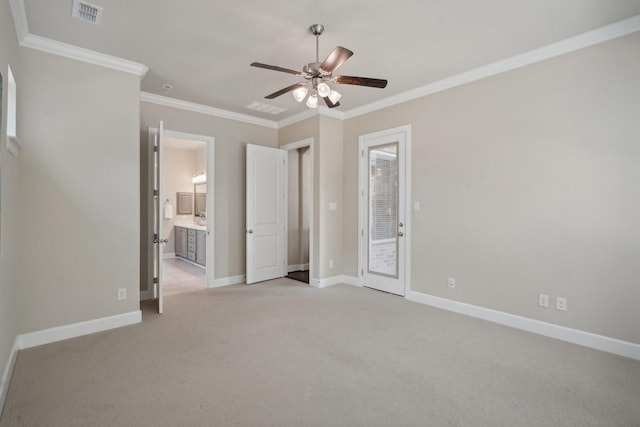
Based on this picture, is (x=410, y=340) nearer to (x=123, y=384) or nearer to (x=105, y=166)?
(x=123, y=384)

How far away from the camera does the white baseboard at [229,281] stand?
5046 mm

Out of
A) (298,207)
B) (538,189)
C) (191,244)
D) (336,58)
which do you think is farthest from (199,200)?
(538,189)

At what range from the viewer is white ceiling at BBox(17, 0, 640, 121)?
97.0 inches

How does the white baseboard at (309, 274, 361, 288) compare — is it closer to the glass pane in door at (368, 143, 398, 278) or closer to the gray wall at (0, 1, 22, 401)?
the glass pane in door at (368, 143, 398, 278)

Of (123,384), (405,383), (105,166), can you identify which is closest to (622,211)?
(405,383)

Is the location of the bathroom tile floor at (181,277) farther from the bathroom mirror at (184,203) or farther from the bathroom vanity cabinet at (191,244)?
the bathroom mirror at (184,203)

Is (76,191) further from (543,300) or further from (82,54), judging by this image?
(543,300)

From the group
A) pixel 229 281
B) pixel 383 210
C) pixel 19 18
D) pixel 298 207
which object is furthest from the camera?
pixel 298 207

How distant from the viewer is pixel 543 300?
3197mm

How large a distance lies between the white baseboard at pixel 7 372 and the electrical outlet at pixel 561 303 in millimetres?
4500

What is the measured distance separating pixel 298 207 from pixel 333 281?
71.5 inches

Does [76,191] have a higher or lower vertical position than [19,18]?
lower

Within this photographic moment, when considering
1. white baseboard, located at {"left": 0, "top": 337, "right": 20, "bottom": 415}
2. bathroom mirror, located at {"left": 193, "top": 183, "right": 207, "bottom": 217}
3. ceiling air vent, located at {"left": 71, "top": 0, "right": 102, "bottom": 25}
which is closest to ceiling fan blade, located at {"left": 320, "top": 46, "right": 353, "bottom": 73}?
ceiling air vent, located at {"left": 71, "top": 0, "right": 102, "bottom": 25}

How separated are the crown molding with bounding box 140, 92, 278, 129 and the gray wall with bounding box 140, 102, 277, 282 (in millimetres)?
64
